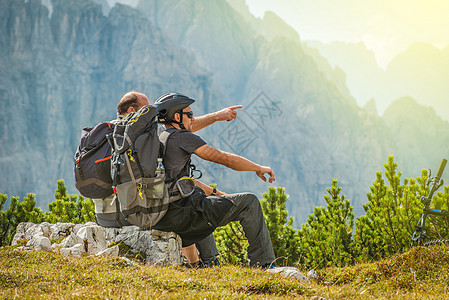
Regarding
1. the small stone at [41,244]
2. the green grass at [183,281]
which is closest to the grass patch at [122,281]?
the green grass at [183,281]

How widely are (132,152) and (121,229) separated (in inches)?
79.8

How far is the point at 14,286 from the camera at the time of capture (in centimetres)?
438

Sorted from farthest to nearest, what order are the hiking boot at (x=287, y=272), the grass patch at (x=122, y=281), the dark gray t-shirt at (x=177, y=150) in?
the dark gray t-shirt at (x=177, y=150) < the hiking boot at (x=287, y=272) < the grass patch at (x=122, y=281)

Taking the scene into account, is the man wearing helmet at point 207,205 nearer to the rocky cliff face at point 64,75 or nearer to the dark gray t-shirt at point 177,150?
the dark gray t-shirt at point 177,150

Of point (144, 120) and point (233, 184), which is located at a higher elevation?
point (233, 184)

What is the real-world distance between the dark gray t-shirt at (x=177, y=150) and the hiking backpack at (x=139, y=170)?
7.3 inches

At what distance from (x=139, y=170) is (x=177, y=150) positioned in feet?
2.13

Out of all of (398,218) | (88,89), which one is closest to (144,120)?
(398,218)

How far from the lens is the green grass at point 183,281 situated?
4.15 metres

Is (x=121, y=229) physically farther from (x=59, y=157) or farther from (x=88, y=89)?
(x=88, y=89)

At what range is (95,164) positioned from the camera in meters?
5.64

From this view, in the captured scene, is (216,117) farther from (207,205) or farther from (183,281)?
(183,281)

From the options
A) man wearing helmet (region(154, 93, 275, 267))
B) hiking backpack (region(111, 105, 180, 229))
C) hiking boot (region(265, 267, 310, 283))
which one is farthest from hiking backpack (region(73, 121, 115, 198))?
hiking boot (region(265, 267, 310, 283))

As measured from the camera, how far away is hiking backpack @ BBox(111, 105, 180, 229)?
Result: 5.28 metres
